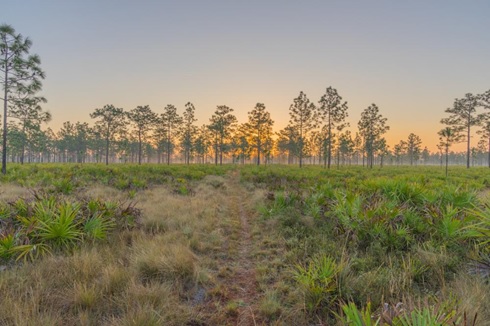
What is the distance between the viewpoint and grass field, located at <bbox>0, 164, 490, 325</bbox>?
3.11 m

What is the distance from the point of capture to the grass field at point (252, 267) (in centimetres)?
311

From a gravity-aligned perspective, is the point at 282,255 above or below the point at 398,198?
below

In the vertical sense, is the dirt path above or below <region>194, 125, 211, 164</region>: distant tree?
below

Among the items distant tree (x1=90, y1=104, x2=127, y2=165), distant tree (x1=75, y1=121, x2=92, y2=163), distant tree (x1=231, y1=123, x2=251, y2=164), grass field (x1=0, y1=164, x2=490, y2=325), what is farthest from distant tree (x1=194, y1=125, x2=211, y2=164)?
grass field (x1=0, y1=164, x2=490, y2=325)

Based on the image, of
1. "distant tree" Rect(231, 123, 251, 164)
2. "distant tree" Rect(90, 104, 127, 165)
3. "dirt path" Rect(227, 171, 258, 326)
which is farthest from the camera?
"distant tree" Rect(231, 123, 251, 164)

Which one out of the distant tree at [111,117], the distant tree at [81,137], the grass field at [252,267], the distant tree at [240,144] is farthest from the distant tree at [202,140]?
the grass field at [252,267]

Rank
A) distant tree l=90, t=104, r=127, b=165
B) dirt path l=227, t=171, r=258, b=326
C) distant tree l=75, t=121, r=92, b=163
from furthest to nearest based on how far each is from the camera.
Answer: distant tree l=75, t=121, r=92, b=163
distant tree l=90, t=104, r=127, b=165
dirt path l=227, t=171, r=258, b=326

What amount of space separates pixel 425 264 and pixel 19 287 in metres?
7.03

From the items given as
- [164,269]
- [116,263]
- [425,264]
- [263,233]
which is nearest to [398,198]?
[425,264]

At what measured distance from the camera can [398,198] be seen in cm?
741

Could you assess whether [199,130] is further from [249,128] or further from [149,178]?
[149,178]

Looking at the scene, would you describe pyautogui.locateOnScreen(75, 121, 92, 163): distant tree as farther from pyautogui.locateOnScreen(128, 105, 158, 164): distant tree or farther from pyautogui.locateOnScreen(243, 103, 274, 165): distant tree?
pyautogui.locateOnScreen(243, 103, 274, 165): distant tree

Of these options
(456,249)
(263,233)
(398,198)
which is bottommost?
(263,233)

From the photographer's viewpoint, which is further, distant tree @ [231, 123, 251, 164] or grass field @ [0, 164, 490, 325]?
distant tree @ [231, 123, 251, 164]
